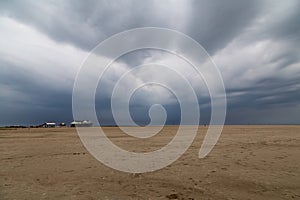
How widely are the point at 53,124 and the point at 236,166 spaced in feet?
432

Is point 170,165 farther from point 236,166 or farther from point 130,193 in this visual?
point 130,193

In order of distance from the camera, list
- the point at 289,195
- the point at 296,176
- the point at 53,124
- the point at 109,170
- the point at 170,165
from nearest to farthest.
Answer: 1. the point at 289,195
2. the point at 296,176
3. the point at 109,170
4. the point at 170,165
5. the point at 53,124

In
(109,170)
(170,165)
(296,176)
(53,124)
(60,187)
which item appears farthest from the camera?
(53,124)

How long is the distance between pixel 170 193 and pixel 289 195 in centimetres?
404

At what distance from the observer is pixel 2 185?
937 centimetres

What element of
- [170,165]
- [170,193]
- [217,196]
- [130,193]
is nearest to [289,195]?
[217,196]

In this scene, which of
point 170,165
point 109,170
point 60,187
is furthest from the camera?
point 170,165

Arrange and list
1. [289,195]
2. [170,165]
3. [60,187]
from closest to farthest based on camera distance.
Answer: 1. [289,195]
2. [60,187]
3. [170,165]

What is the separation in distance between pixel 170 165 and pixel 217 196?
542 centimetres

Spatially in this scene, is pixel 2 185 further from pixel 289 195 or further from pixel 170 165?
pixel 289 195

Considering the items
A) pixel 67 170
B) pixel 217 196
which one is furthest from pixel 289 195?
pixel 67 170

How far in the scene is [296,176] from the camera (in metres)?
10.1

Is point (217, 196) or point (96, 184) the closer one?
point (217, 196)

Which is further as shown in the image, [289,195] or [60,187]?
[60,187]
